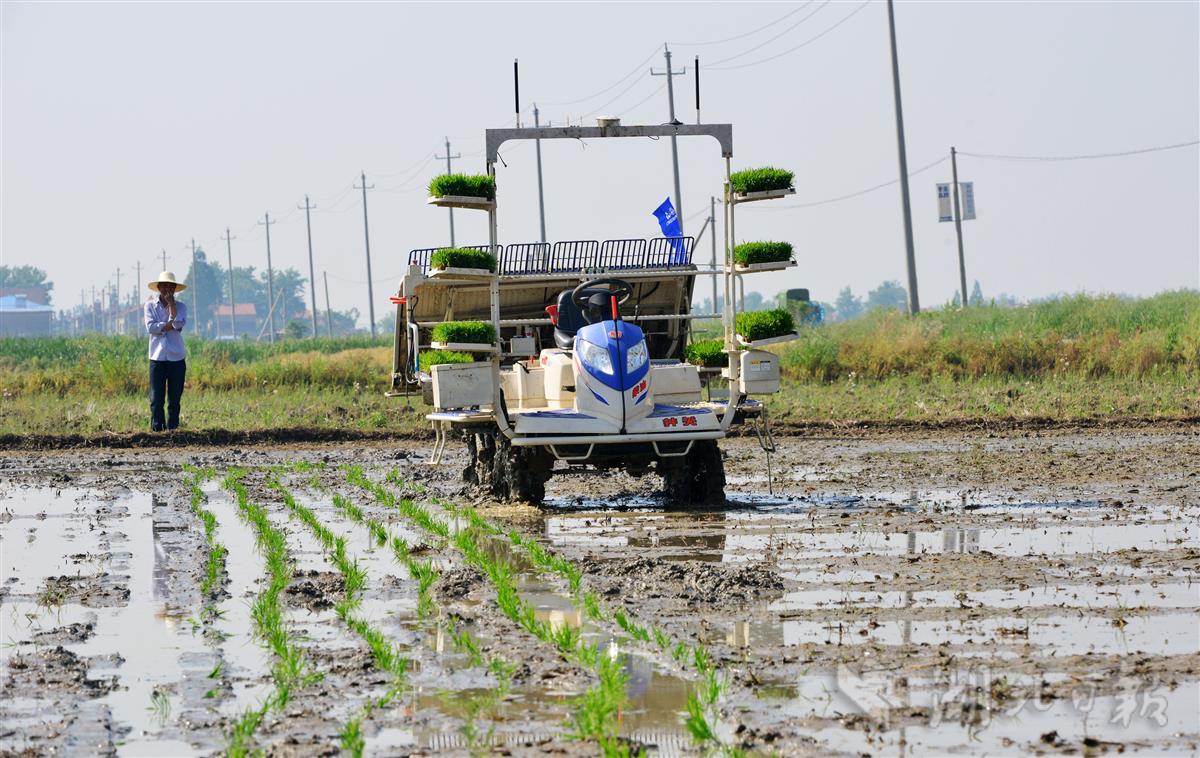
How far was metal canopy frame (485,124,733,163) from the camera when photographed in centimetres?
1340

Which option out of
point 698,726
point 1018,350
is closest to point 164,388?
point 1018,350

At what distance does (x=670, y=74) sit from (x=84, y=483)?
132 ft

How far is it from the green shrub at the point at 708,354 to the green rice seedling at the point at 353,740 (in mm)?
8097

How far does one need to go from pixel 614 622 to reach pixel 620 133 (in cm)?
675

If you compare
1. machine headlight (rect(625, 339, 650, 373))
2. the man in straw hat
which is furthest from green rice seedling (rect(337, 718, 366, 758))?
the man in straw hat

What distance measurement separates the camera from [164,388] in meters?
20.8

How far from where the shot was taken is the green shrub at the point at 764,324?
12.4 m

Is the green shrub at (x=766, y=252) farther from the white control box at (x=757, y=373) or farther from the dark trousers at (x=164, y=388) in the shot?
the dark trousers at (x=164, y=388)

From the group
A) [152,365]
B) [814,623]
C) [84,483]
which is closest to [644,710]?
[814,623]

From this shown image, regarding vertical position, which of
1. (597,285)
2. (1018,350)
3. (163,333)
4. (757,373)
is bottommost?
(757,373)

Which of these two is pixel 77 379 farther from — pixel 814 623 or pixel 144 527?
pixel 814 623

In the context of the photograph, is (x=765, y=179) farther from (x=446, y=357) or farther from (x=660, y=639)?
(x=660, y=639)

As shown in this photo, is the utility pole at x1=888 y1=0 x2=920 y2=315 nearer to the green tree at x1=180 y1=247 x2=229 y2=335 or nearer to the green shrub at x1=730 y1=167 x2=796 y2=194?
the green shrub at x1=730 y1=167 x2=796 y2=194

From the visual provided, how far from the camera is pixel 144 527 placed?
11.9 m
